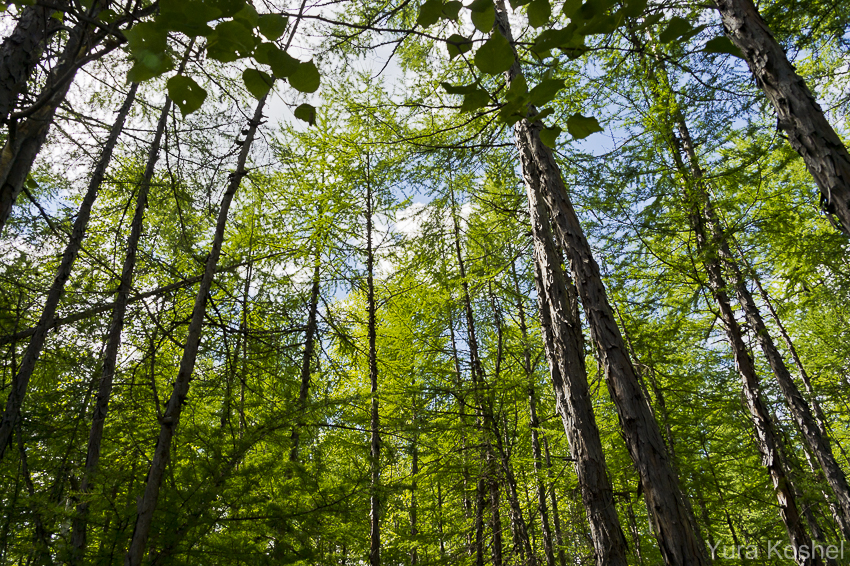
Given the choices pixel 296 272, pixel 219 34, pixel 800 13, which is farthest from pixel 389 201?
pixel 219 34

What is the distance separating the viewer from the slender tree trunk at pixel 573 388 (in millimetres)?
3195

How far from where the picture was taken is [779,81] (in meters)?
2.81

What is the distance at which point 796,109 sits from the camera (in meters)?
2.72

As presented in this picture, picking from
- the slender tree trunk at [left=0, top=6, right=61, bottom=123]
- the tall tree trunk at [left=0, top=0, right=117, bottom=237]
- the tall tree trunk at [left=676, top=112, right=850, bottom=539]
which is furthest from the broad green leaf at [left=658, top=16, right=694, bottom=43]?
the tall tree trunk at [left=676, top=112, right=850, bottom=539]

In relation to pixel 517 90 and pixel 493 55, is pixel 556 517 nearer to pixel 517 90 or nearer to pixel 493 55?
pixel 517 90

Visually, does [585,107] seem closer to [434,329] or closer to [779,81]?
[779,81]

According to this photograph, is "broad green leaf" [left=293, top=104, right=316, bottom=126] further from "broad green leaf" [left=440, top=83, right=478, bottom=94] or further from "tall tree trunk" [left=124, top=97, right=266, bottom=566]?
"tall tree trunk" [left=124, top=97, right=266, bottom=566]

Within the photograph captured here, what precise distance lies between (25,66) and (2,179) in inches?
28.6

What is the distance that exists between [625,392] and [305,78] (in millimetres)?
3008

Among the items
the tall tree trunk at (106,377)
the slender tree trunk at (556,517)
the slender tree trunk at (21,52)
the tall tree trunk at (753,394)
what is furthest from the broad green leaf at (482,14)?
the slender tree trunk at (556,517)

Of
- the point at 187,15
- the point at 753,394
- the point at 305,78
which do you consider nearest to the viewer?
the point at 187,15

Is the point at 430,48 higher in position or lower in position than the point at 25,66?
higher

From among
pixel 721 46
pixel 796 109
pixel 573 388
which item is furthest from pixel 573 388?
pixel 721 46

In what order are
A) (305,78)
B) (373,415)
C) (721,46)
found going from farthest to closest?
(373,415) → (721,46) → (305,78)
